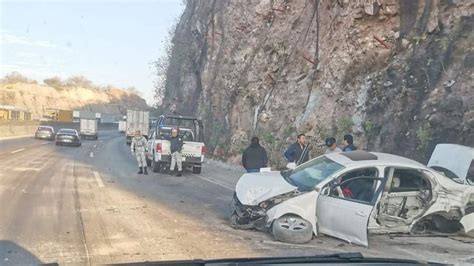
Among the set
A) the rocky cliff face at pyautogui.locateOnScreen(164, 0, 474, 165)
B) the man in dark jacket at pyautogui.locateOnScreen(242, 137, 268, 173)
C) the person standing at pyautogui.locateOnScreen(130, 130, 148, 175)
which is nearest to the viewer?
the man in dark jacket at pyautogui.locateOnScreen(242, 137, 268, 173)

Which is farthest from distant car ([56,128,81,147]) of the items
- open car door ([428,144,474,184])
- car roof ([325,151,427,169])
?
open car door ([428,144,474,184])

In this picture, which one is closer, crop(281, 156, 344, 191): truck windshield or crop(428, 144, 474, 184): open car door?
crop(281, 156, 344, 191): truck windshield

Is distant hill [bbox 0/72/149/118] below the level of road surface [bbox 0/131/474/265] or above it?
above

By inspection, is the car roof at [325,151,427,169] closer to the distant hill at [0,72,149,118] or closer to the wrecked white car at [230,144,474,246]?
the wrecked white car at [230,144,474,246]

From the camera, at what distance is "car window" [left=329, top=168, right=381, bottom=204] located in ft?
27.8

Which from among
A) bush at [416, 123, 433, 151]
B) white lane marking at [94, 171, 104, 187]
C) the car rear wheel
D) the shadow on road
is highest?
bush at [416, 123, 433, 151]

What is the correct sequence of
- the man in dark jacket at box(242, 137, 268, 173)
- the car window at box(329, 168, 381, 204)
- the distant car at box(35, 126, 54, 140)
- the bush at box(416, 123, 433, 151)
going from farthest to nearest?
1. the distant car at box(35, 126, 54, 140)
2. the bush at box(416, 123, 433, 151)
3. the man in dark jacket at box(242, 137, 268, 173)
4. the car window at box(329, 168, 381, 204)

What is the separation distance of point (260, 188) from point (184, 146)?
450 inches

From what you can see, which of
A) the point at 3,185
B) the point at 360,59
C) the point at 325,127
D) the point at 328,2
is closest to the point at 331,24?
the point at 328,2

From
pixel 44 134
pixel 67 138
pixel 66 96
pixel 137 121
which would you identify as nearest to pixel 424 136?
pixel 67 138

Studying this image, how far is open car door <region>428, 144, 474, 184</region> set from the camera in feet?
31.2

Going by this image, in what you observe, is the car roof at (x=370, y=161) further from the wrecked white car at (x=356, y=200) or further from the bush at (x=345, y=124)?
the bush at (x=345, y=124)

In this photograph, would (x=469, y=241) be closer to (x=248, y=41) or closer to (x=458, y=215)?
(x=458, y=215)

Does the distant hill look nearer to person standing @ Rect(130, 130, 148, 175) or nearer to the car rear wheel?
person standing @ Rect(130, 130, 148, 175)
